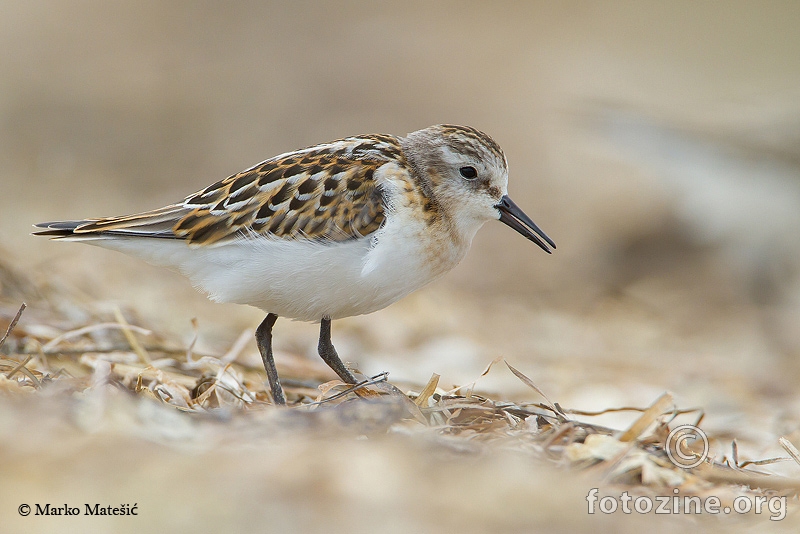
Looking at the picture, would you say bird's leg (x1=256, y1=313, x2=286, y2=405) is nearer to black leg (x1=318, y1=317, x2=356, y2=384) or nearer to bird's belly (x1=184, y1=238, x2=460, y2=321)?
black leg (x1=318, y1=317, x2=356, y2=384)

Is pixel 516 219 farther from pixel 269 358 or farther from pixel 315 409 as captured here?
pixel 315 409

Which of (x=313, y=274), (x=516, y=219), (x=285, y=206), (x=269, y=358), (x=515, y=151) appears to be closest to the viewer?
(x=313, y=274)

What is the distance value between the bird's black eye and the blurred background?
1836 millimetres

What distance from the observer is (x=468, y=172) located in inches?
180

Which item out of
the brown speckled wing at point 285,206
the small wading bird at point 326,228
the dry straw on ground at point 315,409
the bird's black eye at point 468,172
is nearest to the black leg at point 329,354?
the small wading bird at point 326,228

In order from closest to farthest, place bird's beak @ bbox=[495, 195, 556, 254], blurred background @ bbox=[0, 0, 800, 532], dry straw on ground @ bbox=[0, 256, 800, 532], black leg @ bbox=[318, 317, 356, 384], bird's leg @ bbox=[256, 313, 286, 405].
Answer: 1. dry straw on ground @ bbox=[0, 256, 800, 532]
2. bird's leg @ bbox=[256, 313, 286, 405]
3. black leg @ bbox=[318, 317, 356, 384]
4. bird's beak @ bbox=[495, 195, 556, 254]
5. blurred background @ bbox=[0, 0, 800, 532]

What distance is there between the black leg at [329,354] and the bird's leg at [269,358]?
259mm

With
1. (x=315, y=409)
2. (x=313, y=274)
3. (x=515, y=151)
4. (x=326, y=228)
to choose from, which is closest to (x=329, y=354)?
(x=313, y=274)

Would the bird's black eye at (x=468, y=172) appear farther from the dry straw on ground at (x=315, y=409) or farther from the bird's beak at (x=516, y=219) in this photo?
the dry straw on ground at (x=315, y=409)

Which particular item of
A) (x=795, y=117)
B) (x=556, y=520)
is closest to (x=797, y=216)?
(x=795, y=117)

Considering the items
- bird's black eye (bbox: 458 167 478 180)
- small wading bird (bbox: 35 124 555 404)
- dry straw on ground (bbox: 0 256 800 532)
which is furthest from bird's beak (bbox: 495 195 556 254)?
dry straw on ground (bbox: 0 256 800 532)

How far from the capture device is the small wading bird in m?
4.07

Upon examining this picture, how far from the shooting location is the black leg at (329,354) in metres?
4.46

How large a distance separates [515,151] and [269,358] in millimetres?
8383
